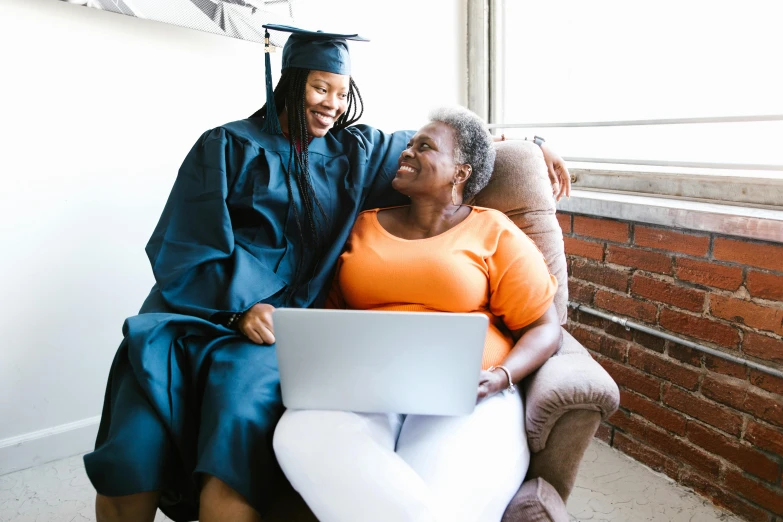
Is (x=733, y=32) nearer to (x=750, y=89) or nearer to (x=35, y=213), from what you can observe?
(x=750, y=89)

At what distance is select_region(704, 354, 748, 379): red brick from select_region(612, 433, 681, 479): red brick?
339mm

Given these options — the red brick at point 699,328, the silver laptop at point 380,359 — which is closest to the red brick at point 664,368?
the red brick at point 699,328

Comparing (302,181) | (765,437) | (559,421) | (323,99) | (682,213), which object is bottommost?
(765,437)

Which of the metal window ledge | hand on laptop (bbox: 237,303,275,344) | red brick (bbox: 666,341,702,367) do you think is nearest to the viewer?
hand on laptop (bbox: 237,303,275,344)

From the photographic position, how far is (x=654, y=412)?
1804 millimetres

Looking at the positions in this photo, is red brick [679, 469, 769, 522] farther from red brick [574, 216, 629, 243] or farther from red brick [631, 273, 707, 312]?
red brick [574, 216, 629, 243]

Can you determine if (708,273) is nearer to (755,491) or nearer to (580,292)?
(580,292)

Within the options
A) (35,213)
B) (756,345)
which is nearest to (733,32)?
(756,345)

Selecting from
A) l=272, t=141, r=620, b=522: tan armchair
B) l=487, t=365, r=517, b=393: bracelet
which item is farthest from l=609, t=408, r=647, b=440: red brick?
l=487, t=365, r=517, b=393: bracelet

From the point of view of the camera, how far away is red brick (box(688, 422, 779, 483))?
4.97 ft

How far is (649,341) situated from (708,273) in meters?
0.30

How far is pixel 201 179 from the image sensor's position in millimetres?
1390

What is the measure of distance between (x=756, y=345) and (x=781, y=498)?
40cm

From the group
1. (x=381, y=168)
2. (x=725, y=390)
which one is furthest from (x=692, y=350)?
(x=381, y=168)
